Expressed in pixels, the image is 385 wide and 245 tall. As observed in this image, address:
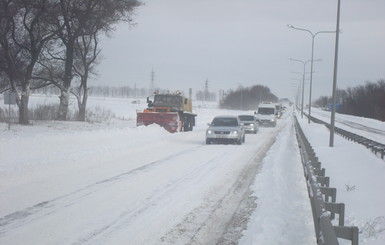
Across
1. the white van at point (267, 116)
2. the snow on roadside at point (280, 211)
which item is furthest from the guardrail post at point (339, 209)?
the white van at point (267, 116)

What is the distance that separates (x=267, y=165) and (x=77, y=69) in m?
29.7

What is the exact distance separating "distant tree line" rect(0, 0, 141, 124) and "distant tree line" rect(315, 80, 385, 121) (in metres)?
56.8

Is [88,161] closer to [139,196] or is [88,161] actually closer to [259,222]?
[139,196]

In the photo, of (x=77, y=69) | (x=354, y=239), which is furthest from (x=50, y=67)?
(x=354, y=239)

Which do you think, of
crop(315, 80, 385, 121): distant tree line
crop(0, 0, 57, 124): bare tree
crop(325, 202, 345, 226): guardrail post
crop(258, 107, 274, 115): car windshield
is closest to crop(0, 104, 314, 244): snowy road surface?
crop(325, 202, 345, 226): guardrail post

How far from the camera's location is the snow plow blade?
30062 mm

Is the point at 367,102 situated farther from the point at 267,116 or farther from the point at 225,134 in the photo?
the point at 225,134

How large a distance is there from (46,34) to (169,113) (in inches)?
396

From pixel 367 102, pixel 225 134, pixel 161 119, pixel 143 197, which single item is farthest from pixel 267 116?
pixel 367 102

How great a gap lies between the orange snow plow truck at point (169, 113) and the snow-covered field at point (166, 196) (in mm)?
11977

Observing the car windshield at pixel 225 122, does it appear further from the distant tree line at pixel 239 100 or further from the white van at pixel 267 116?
the distant tree line at pixel 239 100

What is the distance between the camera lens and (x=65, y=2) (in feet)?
99.0

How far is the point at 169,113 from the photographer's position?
99.2 feet

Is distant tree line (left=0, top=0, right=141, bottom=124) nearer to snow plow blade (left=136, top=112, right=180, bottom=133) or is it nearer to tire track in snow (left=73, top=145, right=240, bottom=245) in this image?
snow plow blade (left=136, top=112, right=180, bottom=133)
